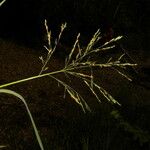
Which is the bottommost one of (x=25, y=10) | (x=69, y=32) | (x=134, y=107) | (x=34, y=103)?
(x=134, y=107)

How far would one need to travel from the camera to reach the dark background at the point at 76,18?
7.49m

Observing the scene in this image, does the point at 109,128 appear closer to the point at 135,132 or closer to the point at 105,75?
the point at 135,132

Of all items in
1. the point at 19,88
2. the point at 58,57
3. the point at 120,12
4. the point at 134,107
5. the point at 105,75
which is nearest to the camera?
the point at 134,107

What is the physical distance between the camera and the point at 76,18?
Result: 8.16 meters

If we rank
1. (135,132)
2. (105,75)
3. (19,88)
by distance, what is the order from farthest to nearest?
(105,75)
(19,88)
(135,132)

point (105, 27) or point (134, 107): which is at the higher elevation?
point (105, 27)

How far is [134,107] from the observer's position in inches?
197

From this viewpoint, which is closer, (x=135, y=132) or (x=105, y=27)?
(x=135, y=132)

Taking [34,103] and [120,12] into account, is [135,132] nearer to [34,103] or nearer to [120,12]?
[34,103]

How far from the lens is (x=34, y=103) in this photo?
16.5 ft

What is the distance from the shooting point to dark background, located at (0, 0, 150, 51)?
7492 mm

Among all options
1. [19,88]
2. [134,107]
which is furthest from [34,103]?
[134,107]

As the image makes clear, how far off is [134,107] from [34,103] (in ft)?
3.78

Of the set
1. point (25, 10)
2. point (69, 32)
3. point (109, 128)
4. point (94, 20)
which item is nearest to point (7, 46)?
point (25, 10)
